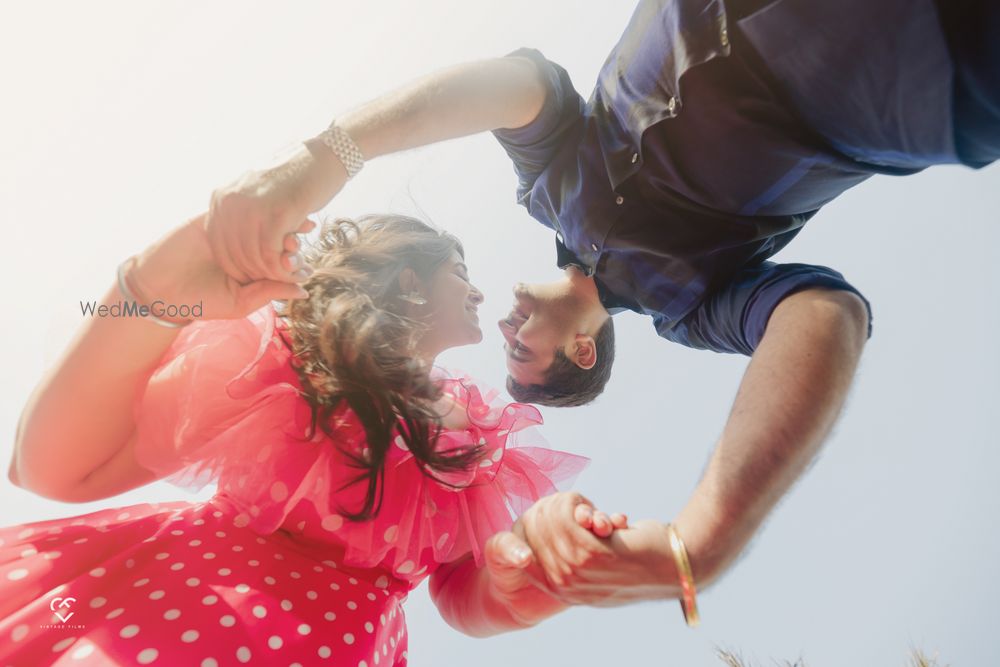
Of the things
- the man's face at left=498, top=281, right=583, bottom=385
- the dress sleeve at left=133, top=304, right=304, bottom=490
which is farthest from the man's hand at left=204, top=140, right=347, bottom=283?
the man's face at left=498, top=281, right=583, bottom=385

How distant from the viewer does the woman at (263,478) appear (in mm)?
708

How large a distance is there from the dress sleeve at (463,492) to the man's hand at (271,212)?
427 mm

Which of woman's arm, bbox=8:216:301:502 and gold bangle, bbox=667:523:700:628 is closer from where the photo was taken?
gold bangle, bbox=667:523:700:628

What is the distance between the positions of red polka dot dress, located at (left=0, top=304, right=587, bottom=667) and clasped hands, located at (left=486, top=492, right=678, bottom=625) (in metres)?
0.38

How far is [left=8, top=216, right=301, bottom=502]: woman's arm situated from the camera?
2.31ft

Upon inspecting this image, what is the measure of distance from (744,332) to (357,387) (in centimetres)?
69

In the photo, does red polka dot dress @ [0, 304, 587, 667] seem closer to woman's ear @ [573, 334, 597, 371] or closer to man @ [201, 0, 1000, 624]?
man @ [201, 0, 1000, 624]

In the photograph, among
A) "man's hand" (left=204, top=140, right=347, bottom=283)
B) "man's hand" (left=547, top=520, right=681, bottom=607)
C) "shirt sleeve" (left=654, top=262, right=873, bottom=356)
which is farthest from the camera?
"shirt sleeve" (left=654, top=262, right=873, bottom=356)

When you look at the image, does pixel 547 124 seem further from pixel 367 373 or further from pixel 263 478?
pixel 263 478

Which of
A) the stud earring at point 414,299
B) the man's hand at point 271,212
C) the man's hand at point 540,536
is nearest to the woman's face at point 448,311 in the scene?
the stud earring at point 414,299

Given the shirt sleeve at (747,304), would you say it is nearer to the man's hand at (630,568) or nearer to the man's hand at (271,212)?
the man's hand at (630,568)

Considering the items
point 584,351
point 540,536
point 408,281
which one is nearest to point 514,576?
point 540,536

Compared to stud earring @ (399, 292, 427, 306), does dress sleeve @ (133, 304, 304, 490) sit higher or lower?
higher

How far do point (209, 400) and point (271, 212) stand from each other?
41 centimetres
